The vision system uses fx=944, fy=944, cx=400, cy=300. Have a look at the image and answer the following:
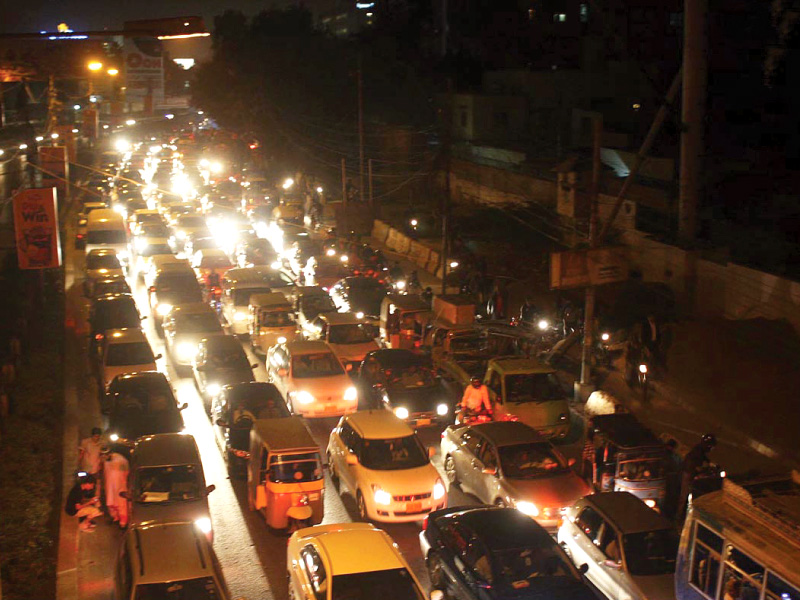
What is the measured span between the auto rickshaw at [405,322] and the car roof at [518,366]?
16.9 feet

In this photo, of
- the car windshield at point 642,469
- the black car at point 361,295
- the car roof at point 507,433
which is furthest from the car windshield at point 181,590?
the black car at point 361,295

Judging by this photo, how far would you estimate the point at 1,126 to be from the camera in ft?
110

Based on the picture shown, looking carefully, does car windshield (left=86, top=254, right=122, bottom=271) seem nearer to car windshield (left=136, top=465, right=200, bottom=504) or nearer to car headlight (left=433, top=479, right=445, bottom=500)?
car windshield (left=136, top=465, right=200, bottom=504)

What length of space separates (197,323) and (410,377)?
6732 millimetres

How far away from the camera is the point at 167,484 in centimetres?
1338

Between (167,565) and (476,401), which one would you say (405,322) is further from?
(167,565)

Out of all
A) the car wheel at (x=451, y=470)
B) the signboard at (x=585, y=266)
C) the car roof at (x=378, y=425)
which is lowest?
the car wheel at (x=451, y=470)

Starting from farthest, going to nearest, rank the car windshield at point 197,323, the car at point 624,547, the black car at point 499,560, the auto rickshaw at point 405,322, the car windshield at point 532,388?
the auto rickshaw at point 405,322, the car windshield at point 197,323, the car windshield at point 532,388, the car at point 624,547, the black car at point 499,560

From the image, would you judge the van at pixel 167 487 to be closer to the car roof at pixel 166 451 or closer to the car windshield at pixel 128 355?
the car roof at pixel 166 451

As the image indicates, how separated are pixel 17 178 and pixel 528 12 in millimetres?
37079

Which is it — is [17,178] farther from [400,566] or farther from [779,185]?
[400,566]

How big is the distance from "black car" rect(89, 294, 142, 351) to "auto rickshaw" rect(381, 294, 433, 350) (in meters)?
6.67

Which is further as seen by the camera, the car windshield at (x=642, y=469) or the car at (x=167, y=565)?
the car windshield at (x=642, y=469)

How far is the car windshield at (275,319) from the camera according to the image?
25.0 meters
